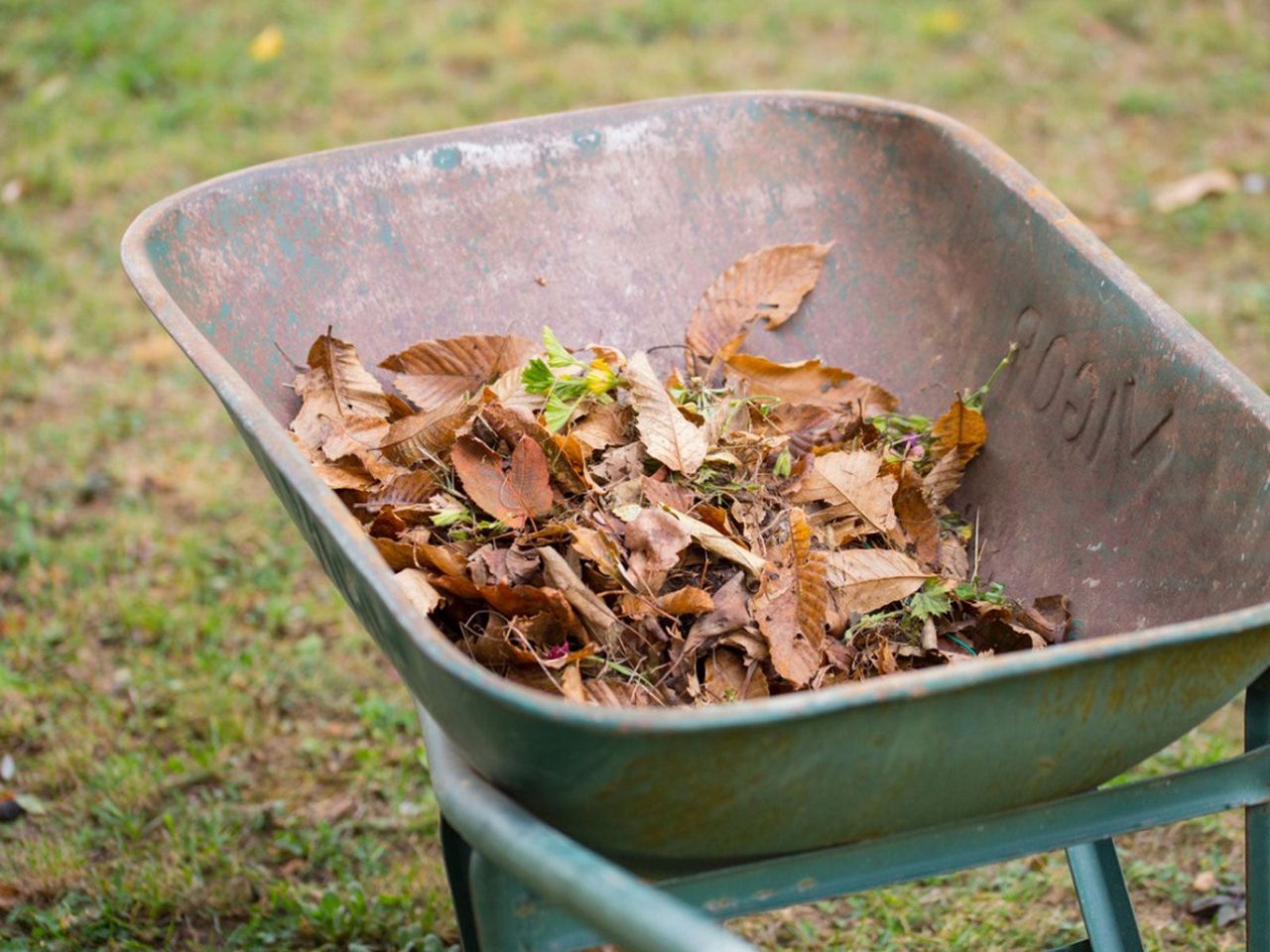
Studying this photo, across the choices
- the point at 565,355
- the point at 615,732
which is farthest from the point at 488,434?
the point at 615,732

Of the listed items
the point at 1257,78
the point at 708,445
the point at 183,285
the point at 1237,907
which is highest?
the point at 183,285

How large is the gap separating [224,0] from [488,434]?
12.8ft

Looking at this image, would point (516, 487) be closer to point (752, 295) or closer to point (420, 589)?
point (420, 589)

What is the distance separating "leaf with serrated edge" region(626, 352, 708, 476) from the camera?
64.8 inches

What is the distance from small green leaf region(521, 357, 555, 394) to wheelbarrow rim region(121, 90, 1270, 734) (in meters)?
0.41

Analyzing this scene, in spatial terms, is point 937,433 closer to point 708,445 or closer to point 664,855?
point 708,445

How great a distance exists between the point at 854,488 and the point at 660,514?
26 cm

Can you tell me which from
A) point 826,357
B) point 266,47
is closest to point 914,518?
point 826,357

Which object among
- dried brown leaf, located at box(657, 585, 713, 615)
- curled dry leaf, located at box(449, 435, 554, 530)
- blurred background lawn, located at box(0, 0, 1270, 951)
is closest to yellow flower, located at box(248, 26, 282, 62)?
blurred background lawn, located at box(0, 0, 1270, 951)

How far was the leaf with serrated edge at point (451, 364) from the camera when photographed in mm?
1787

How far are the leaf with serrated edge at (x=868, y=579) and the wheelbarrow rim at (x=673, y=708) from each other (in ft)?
0.99

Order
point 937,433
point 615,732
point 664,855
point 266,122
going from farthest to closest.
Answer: point 266,122, point 937,433, point 664,855, point 615,732

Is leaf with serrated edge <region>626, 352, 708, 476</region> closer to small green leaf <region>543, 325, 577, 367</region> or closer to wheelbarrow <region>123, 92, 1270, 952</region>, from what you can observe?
small green leaf <region>543, 325, 577, 367</region>

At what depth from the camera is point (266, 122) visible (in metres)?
4.34
